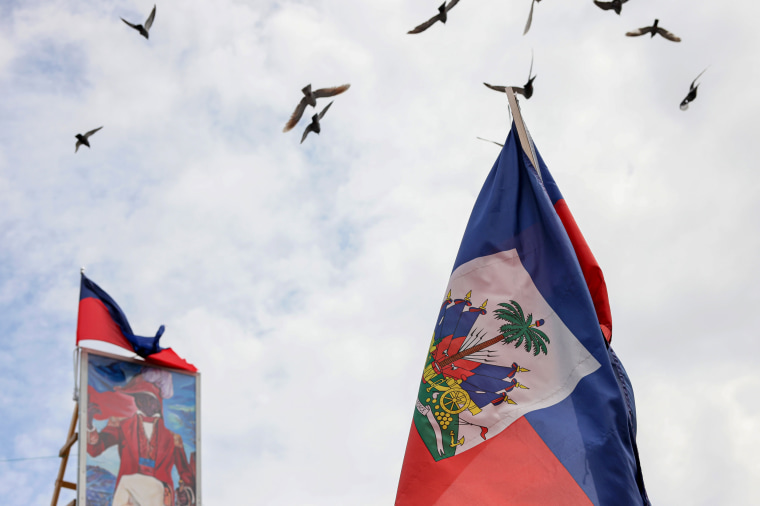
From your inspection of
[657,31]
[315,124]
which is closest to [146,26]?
[315,124]

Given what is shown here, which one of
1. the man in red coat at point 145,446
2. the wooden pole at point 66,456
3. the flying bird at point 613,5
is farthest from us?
the man in red coat at point 145,446

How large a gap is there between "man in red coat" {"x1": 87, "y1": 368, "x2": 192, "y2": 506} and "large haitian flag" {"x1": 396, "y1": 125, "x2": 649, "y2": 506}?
10.7 m

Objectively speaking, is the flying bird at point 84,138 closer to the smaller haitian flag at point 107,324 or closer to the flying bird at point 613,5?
the smaller haitian flag at point 107,324

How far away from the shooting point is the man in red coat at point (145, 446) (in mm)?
17266

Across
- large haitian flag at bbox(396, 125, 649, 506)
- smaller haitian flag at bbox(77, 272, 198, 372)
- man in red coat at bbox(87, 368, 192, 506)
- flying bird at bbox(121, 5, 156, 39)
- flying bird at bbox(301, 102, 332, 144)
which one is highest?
flying bird at bbox(121, 5, 156, 39)

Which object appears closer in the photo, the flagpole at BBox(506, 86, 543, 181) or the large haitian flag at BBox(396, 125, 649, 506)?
the large haitian flag at BBox(396, 125, 649, 506)

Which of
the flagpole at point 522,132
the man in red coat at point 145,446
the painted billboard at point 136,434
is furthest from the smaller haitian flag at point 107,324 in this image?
the flagpole at point 522,132

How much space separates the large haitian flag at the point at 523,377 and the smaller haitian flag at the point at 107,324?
11412 mm

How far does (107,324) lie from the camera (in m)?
18.6

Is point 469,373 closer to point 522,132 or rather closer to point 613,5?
point 522,132

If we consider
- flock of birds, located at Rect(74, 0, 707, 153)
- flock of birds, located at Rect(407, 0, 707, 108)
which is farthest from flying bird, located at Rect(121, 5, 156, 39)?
flock of birds, located at Rect(407, 0, 707, 108)

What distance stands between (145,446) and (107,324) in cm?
274

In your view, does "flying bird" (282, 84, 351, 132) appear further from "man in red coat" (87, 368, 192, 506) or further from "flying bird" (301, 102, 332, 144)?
"man in red coat" (87, 368, 192, 506)

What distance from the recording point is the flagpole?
9.43 metres
